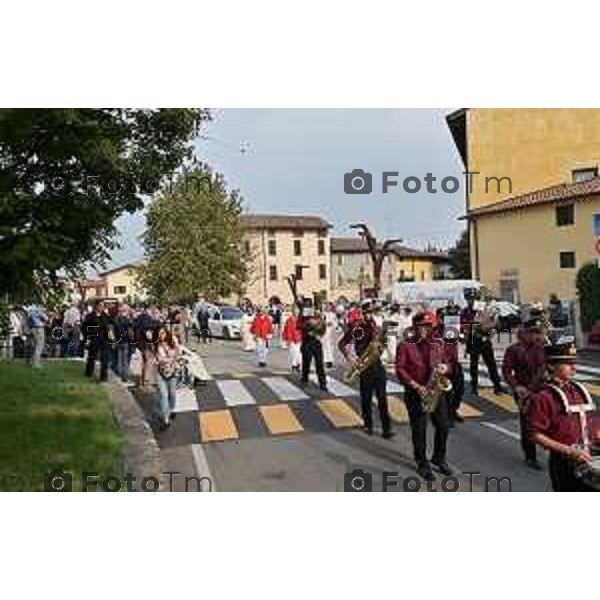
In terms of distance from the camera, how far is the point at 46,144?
22.8 feet

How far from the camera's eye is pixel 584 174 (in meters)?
7.49

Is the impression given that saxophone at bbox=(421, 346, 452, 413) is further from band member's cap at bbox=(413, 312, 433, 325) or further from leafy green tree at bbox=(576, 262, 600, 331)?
leafy green tree at bbox=(576, 262, 600, 331)

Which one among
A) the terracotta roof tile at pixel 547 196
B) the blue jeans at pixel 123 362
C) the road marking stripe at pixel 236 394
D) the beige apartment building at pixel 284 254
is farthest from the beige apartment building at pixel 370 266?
the blue jeans at pixel 123 362

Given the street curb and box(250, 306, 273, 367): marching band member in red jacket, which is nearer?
the street curb

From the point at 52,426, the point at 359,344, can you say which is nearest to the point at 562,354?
the point at 359,344

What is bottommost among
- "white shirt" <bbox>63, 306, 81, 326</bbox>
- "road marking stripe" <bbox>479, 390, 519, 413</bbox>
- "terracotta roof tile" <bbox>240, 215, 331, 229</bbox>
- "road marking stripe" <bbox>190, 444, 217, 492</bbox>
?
"road marking stripe" <bbox>190, 444, 217, 492</bbox>

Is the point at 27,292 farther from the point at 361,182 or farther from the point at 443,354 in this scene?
the point at 443,354

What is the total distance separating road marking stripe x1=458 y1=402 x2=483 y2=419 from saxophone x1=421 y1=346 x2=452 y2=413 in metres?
0.58

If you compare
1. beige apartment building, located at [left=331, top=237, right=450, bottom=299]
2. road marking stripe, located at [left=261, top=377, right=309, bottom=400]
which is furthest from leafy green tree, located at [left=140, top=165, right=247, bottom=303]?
road marking stripe, located at [left=261, top=377, right=309, bottom=400]

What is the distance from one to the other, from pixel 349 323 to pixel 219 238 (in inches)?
52.2

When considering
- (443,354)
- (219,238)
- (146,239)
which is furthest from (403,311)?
(146,239)

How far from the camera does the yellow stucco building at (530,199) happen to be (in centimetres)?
714

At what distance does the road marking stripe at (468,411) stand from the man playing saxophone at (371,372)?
673 mm

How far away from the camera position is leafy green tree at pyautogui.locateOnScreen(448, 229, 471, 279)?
752 cm
